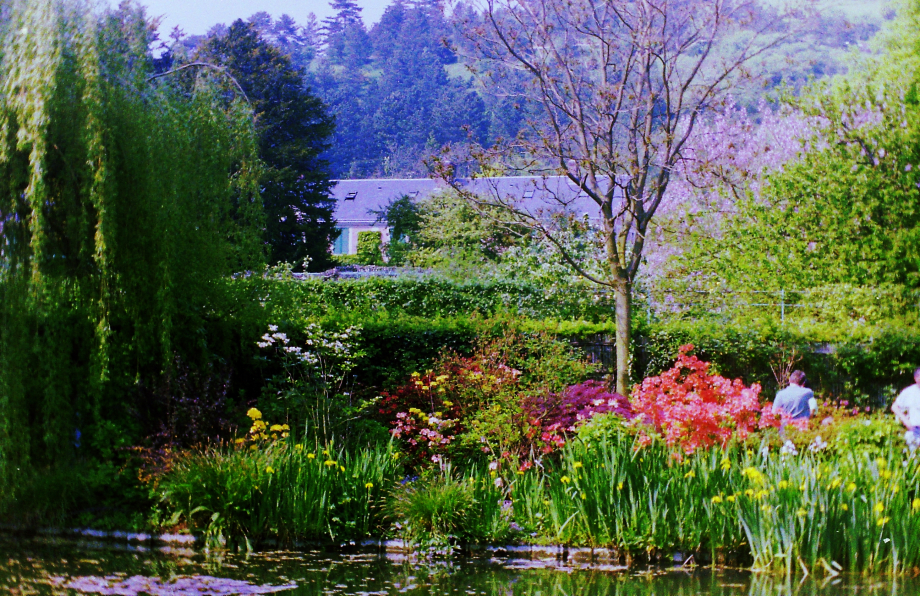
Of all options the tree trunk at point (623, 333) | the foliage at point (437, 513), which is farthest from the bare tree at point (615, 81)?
the foliage at point (437, 513)

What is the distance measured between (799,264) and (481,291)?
547 cm

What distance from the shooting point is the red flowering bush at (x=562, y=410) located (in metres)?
7.45

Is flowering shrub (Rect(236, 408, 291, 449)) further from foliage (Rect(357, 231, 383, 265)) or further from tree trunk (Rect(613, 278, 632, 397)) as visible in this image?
foliage (Rect(357, 231, 383, 265))

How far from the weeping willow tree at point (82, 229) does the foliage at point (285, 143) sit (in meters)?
18.5

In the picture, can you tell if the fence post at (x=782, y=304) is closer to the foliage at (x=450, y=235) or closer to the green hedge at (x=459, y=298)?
→ the green hedge at (x=459, y=298)

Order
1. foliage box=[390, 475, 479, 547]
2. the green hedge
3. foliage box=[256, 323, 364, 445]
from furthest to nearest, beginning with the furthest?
the green hedge, foliage box=[256, 323, 364, 445], foliage box=[390, 475, 479, 547]

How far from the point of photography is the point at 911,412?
7.21 m

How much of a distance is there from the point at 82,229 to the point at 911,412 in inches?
277

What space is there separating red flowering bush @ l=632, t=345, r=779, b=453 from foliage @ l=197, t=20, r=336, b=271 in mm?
19111

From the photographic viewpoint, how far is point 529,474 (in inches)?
247

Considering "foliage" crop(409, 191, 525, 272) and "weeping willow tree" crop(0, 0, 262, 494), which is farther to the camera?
"foliage" crop(409, 191, 525, 272)

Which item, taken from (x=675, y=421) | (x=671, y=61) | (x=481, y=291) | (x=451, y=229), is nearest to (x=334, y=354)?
(x=675, y=421)

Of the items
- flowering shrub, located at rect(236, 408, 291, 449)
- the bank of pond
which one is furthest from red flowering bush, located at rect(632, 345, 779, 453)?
flowering shrub, located at rect(236, 408, 291, 449)

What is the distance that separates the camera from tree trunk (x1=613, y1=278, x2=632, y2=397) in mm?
9500
